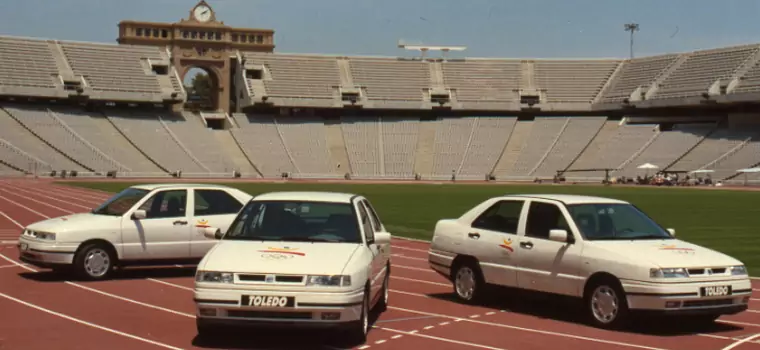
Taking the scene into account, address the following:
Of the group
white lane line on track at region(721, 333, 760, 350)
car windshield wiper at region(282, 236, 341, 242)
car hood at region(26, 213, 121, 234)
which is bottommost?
white lane line on track at region(721, 333, 760, 350)

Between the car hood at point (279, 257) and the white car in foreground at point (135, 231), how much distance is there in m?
5.10

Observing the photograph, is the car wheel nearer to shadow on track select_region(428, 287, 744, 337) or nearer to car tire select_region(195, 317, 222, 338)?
shadow on track select_region(428, 287, 744, 337)

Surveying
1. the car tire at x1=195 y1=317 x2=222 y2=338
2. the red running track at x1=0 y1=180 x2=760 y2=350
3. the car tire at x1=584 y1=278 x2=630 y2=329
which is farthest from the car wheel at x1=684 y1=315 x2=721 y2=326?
the car tire at x1=195 y1=317 x2=222 y2=338

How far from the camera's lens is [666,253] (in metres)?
11.2

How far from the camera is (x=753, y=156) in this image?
240 ft

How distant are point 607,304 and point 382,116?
8235 centimetres

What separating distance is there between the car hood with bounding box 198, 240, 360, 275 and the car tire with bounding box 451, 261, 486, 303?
302 cm

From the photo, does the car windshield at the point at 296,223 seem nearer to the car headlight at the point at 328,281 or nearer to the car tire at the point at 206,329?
the car tire at the point at 206,329

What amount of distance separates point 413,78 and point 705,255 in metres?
85.3

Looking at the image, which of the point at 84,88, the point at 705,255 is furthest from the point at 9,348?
the point at 84,88

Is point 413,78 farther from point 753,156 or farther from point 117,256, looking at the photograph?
point 117,256

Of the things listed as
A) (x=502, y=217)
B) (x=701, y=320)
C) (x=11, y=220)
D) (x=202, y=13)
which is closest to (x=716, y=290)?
(x=701, y=320)

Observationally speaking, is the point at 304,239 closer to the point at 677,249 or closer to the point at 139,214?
the point at 677,249

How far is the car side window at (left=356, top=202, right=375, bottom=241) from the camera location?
11438mm
